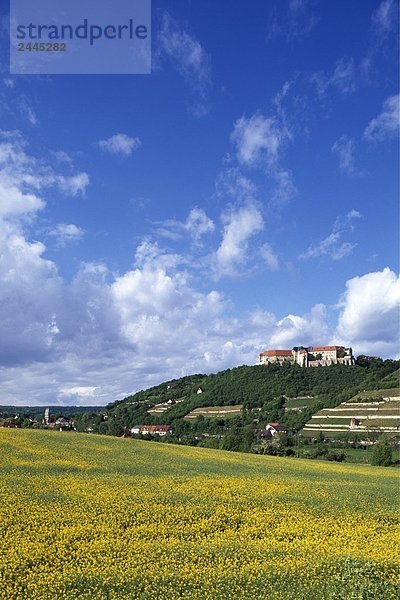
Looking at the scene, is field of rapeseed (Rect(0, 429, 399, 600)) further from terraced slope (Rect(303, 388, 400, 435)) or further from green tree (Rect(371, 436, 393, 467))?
terraced slope (Rect(303, 388, 400, 435))

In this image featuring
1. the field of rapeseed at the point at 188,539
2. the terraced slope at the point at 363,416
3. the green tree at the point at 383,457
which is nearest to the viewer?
the field of rapeseed at the point at 188,539

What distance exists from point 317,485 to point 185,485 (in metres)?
9.86

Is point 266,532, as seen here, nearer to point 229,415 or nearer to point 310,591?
point 310,591

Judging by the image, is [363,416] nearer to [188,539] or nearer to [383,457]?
[383,457]

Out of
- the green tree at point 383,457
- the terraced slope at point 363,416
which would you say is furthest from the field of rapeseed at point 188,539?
the terraced slope at point 363,416

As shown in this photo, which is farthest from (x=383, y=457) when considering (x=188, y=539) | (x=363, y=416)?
(x=363, y=416)

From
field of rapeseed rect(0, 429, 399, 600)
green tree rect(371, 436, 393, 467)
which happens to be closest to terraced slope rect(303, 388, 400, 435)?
green tree rect(371, 436, 393, 467)

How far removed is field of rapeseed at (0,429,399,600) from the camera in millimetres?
11945

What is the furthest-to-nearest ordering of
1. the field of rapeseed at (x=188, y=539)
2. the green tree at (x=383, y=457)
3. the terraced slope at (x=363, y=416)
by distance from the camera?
the terraced slope at (x=363, y=416) → the green tree at (x=383, y=457) → the field of rapeseed at (x=188, y=539)

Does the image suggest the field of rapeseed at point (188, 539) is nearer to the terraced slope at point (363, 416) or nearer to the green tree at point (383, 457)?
the green tree at point (383, 457)

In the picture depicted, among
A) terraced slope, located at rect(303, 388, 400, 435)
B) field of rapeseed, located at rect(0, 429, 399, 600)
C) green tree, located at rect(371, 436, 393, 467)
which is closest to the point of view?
field of rapeseed, located at rect(0, 429, 399, 600)

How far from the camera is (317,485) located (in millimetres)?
31734

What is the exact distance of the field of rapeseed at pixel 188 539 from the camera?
11945 millimetres

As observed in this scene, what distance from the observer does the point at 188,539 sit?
16266 millimetres
